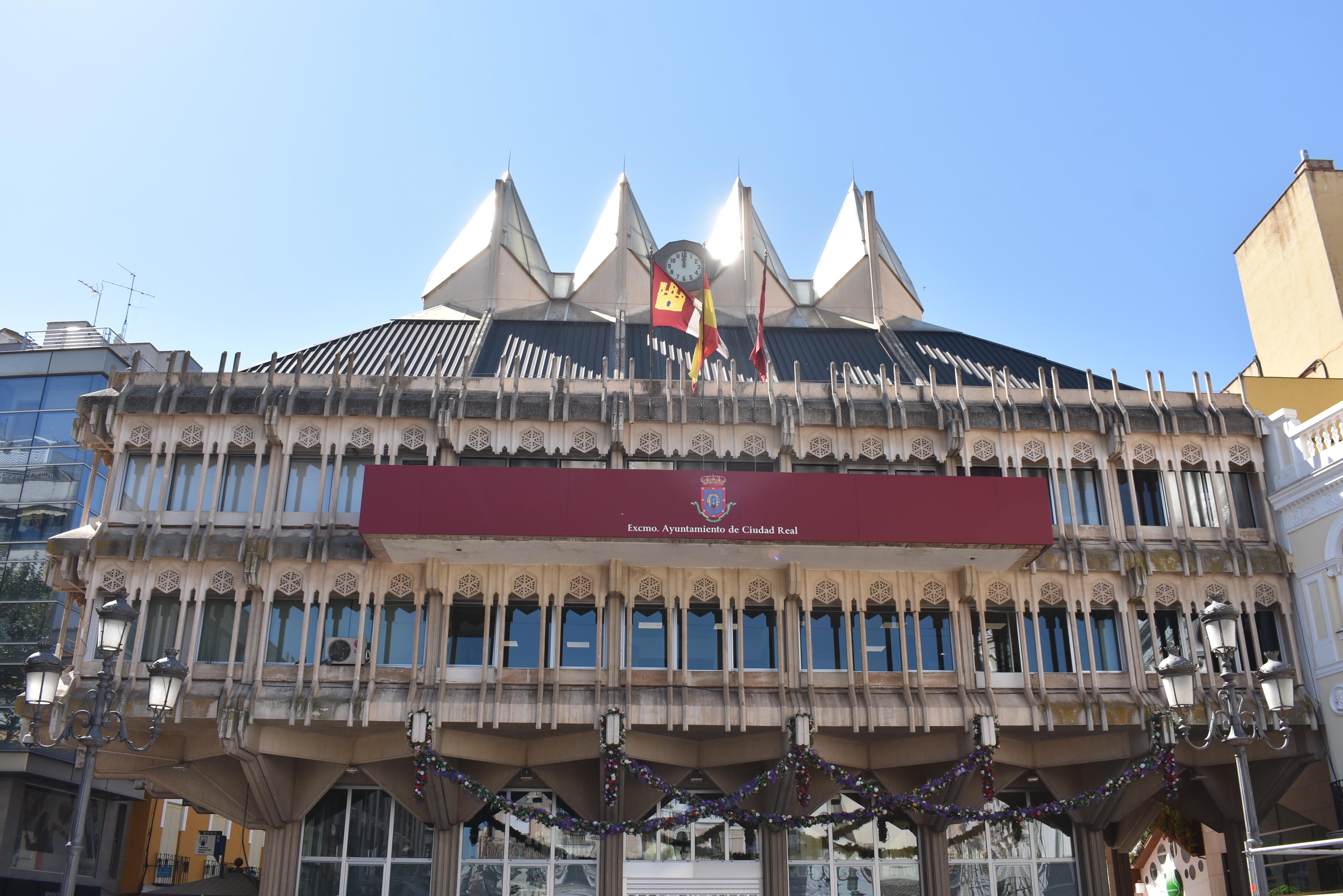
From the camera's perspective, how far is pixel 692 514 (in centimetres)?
2527

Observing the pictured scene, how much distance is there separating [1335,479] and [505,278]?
24.9 meters

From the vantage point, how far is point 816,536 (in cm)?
2511

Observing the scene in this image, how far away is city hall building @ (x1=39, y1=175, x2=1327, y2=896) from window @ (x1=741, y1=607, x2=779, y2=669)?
0.22 feet

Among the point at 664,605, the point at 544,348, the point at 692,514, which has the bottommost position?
the point at 664,605

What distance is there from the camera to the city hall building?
2539cm

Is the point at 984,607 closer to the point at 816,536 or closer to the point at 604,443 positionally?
the point at 816,536

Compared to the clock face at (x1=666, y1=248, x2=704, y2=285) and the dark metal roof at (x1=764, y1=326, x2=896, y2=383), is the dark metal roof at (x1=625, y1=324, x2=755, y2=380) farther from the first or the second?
the clock face at (x1=666, y1=248, x2=704, y2=285)

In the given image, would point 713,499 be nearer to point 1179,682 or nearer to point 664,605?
point 664,605

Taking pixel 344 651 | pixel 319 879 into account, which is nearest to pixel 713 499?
pixel 344 651

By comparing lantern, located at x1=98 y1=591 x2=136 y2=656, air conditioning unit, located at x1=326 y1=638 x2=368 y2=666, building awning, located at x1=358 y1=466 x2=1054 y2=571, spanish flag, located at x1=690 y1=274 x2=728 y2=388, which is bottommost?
lantern, located at x1=98 y1=591 x2=136 y2=656

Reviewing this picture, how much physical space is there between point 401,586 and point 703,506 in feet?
24.1

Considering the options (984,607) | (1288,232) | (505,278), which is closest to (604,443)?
(984,607)

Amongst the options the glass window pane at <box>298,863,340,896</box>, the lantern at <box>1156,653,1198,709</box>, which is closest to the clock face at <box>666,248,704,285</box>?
the glass window pane at <box>298,863,340,896</box>

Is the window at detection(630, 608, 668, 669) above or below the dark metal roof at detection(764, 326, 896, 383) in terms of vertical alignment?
below
